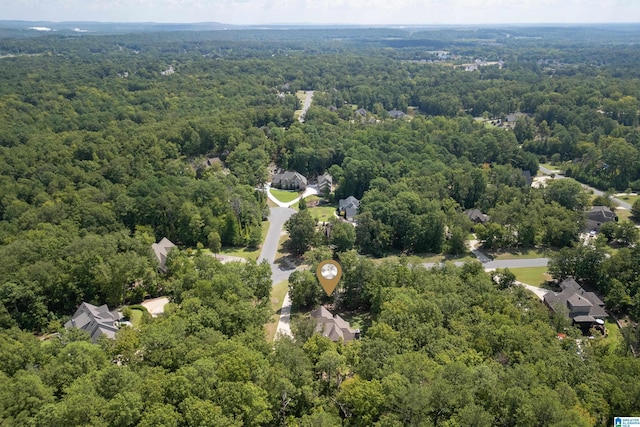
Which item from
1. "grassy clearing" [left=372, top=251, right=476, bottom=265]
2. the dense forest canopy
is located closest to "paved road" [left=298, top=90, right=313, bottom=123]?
the dense forest canopy

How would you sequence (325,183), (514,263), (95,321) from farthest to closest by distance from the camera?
1. (325,183)
2. (514,263)
3. (95,321)

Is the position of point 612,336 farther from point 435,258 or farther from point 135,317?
point 135,317

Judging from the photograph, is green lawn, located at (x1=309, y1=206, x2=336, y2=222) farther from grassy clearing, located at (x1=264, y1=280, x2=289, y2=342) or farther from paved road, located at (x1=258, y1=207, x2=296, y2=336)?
grassy clearing, located at (x1=264, y1=280, x2=289, y2=342)

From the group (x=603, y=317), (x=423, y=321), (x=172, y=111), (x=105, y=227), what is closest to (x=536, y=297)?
(x=603, y=317)

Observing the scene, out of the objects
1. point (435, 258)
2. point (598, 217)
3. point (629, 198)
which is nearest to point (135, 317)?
point (435, 258)

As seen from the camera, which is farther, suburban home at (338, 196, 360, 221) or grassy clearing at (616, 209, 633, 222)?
suburban home at (338, 196, 360, 221)

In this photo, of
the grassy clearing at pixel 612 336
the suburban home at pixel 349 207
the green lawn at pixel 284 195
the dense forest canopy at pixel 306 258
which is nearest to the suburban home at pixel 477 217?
the dense forest canopy at pixel 306 258

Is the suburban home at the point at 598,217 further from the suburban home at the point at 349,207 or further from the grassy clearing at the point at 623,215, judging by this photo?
the suburban home at the point at 349,207
